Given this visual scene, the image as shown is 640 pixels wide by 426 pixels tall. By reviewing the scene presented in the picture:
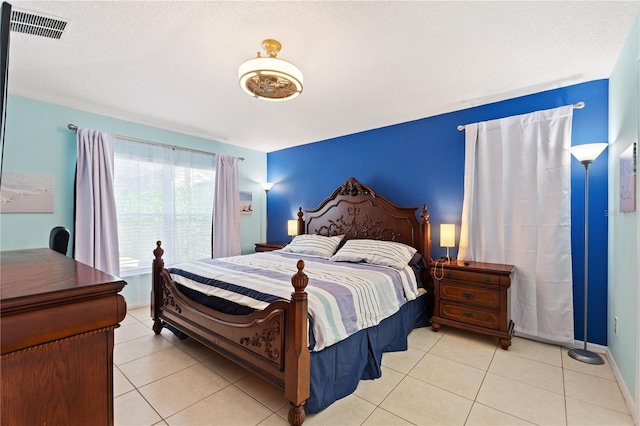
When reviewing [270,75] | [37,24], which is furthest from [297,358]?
[37,24]

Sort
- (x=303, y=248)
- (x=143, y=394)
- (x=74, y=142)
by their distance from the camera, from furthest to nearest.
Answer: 1. (x=303, y=248)
2. (x=74, y=142)
3. (x=143, y=394)

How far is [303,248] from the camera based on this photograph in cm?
393

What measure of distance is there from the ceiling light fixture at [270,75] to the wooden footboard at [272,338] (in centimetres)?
130

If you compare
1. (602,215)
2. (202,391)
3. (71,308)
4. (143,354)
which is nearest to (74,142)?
(143,354)

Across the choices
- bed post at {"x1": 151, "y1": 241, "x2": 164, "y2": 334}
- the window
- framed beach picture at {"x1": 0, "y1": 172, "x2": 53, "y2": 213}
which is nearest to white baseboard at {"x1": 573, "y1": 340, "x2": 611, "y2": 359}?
bed post at {"x1": 151, "y1": 241, "x2": 164, "y2": 334}

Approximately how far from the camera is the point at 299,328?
67.3 inches

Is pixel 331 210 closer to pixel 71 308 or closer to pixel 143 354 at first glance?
pixel 143 354

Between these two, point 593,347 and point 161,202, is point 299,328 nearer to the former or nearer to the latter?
point 593,347

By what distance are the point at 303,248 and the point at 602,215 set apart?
3.12m

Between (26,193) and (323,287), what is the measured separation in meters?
3.33

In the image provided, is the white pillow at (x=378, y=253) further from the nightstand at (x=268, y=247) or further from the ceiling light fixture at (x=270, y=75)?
the ceiling light fixture at (x=270, y=75)

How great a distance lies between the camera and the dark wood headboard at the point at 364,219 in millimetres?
3461

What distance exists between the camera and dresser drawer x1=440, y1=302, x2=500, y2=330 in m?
2.69

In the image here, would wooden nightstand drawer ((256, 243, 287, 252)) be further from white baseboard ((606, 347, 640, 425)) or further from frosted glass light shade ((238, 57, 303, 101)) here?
white baseboard ((606, 347, 640, 425))
